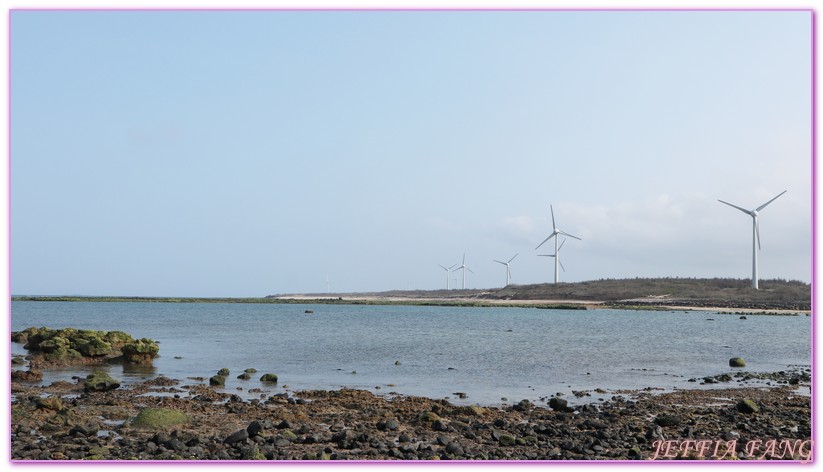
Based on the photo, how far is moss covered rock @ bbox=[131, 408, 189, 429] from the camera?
17344 mm

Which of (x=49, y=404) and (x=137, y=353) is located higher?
(x=49, y=404)

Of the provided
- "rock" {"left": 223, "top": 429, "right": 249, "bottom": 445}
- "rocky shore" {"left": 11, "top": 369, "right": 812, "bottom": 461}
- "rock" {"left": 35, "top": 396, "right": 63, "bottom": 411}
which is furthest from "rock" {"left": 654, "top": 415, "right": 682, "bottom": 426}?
"rock" {"left": 35, "top": 396, "right": 63, "bottom": 411}

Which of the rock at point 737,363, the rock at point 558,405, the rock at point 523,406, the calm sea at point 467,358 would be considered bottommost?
the calm sea at point 467,358

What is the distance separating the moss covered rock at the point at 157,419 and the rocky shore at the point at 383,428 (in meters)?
0.04

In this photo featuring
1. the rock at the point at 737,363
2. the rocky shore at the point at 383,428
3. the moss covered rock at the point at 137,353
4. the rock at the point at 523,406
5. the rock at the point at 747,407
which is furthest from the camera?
the rock at the point at 737,363

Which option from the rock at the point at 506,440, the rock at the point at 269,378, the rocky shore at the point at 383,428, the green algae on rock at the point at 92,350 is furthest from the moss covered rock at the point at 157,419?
the green algae on rock at the point at 92,350

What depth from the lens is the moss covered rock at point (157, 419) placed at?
17344mm

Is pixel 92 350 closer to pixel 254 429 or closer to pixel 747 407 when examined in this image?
pixel 254 429

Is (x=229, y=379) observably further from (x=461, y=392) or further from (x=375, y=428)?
(x=375, y=428)

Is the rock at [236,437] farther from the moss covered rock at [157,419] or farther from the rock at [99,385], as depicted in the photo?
the rock at [99,385]

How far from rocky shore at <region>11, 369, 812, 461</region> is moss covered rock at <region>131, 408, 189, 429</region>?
0.04 m

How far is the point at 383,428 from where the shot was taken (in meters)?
17.7

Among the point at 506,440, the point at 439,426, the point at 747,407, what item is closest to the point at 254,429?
the point at 439,426

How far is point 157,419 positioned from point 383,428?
548 cm
